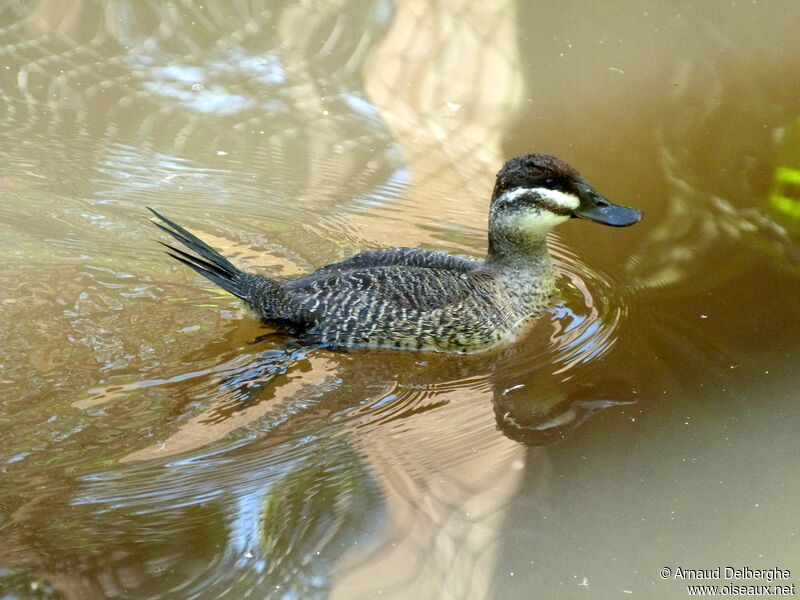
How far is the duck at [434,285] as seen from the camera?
4.30m

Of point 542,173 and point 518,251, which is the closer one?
point 542,173

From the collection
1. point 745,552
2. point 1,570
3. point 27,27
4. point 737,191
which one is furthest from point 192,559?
point 27,27

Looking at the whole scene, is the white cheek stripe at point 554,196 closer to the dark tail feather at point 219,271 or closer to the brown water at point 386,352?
the brown water at point 386,352

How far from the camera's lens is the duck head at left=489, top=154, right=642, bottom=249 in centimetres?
439

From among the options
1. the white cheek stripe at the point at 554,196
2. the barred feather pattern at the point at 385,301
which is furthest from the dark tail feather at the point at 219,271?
the white cheek stripe at the point at 554,196

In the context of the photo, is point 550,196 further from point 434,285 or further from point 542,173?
point 434,285

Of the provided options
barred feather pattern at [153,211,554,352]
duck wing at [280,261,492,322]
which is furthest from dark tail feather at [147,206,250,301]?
duck wing at [280,261,492,322]

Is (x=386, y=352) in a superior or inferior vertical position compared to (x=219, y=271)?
inferior

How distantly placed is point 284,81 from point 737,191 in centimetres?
295

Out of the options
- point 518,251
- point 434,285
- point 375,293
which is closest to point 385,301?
point 375,293

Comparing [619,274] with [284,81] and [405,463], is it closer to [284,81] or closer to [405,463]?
[405,463]

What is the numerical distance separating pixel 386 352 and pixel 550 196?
103 centimetres

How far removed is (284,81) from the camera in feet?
21.0

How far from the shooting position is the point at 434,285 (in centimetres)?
437
